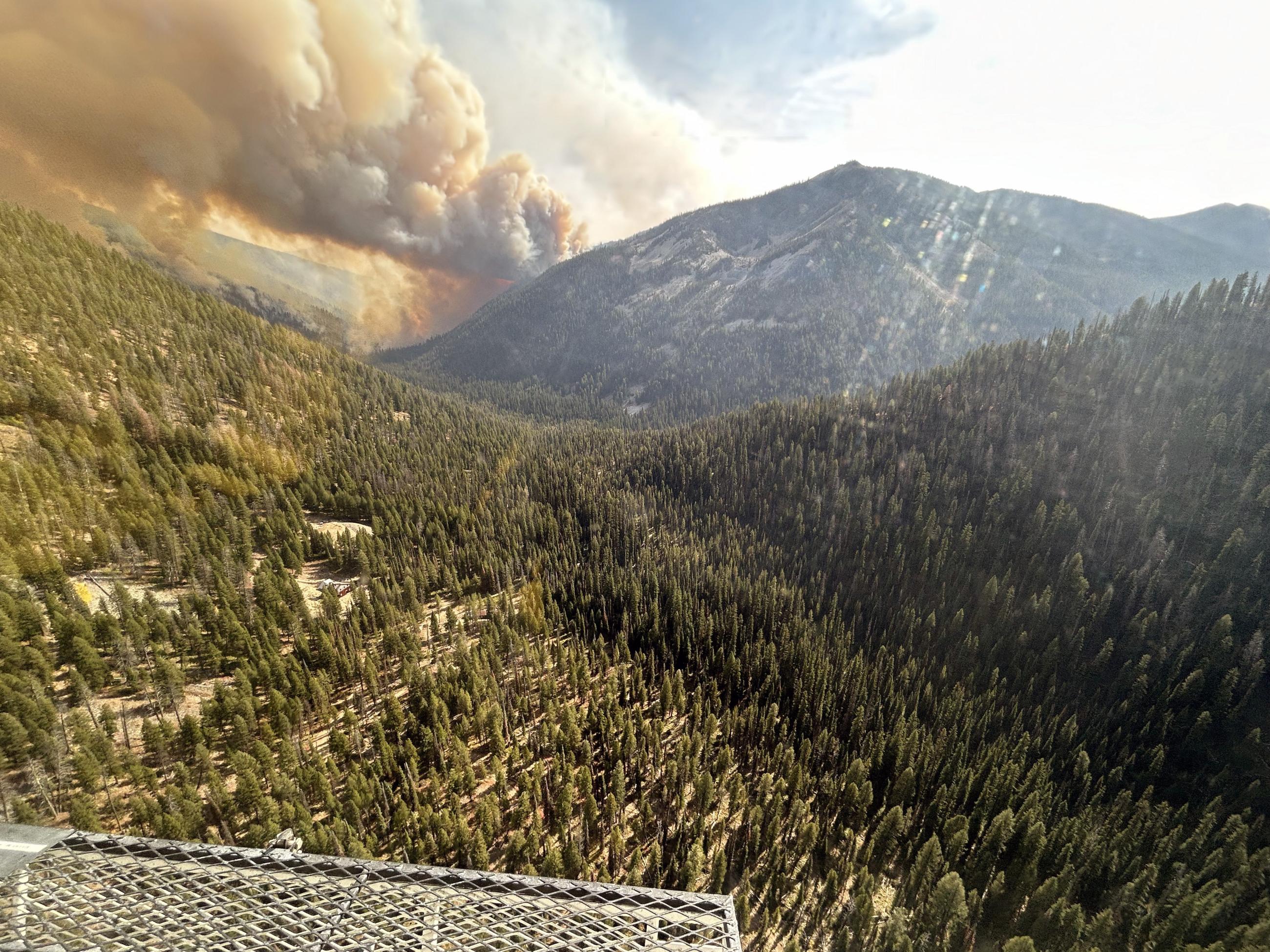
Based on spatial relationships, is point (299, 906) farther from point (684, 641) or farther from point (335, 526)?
point (335, 526)

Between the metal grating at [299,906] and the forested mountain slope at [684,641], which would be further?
the forested mountain slope at [684,641]

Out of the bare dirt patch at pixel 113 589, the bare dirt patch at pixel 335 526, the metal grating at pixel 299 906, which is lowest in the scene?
the bare dirt patch at pixel 335 526

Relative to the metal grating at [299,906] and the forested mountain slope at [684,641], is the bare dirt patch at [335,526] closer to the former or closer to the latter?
the forested mountain slope at [684,641]

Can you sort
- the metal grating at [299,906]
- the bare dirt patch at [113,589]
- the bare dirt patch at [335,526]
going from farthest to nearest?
1. the bare dirt patch at [335,526]
2. the bare dirt patch at [113,589]
3. the metal grating at [299,906]

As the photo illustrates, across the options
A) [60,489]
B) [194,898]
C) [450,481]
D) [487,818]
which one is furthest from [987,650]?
[60,489]

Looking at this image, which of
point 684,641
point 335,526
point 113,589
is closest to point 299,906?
point 684,641

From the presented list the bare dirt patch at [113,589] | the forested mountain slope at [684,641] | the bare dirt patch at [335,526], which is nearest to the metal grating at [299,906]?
the forested mountain slope at [684,641]
